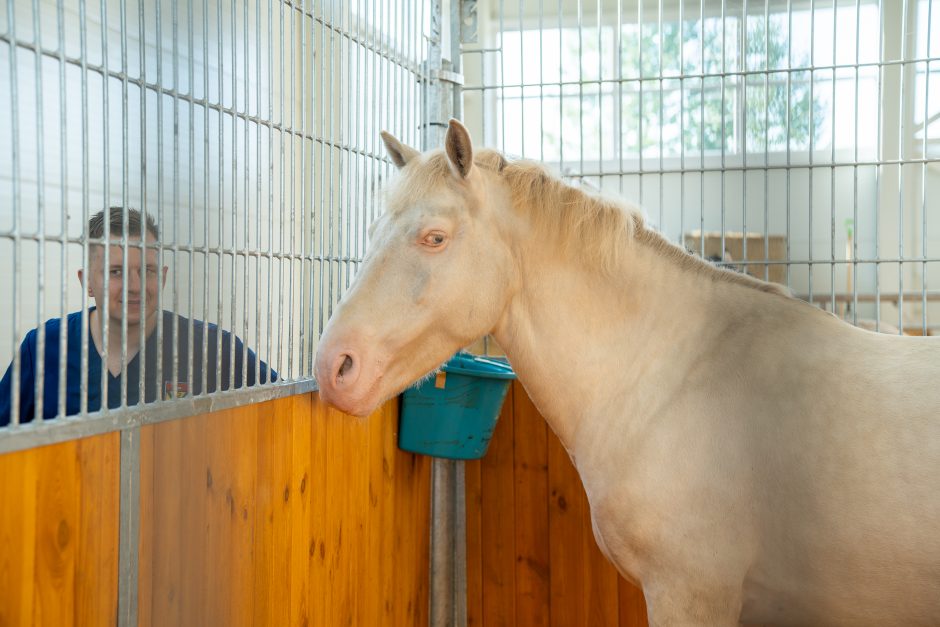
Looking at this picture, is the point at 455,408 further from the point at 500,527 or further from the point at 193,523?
the point at 193,523

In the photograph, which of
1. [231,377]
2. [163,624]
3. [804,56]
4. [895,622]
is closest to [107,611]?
[163,624]

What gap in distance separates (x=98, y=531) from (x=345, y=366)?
2.09ft

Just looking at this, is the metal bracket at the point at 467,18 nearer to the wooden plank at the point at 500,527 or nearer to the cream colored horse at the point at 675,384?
the cream colored horse at the point at 675,384

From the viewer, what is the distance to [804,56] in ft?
28.2

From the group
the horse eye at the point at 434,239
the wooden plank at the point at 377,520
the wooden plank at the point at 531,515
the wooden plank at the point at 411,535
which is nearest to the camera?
the horse eye at the point at 434,239

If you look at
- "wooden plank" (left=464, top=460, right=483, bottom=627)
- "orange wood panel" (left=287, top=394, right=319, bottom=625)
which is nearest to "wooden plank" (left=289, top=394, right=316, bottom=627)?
"orange wood panel" (left=287, top=394, right=319, bottom=625)

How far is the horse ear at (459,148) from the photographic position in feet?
6.13

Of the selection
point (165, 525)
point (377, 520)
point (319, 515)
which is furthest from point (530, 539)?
point (165, 525)

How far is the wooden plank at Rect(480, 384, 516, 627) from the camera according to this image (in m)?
3.18

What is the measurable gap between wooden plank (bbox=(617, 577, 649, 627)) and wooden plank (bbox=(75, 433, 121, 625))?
2.12 m

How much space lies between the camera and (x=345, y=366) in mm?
1830

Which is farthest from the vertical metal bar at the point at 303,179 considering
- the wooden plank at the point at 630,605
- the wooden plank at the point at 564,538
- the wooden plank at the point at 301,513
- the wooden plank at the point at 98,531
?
the wooden plank at the point at 630,605

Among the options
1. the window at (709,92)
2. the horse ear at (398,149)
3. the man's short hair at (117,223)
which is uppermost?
the window at (709,92)

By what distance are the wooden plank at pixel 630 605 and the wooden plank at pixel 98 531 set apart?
2119mm
